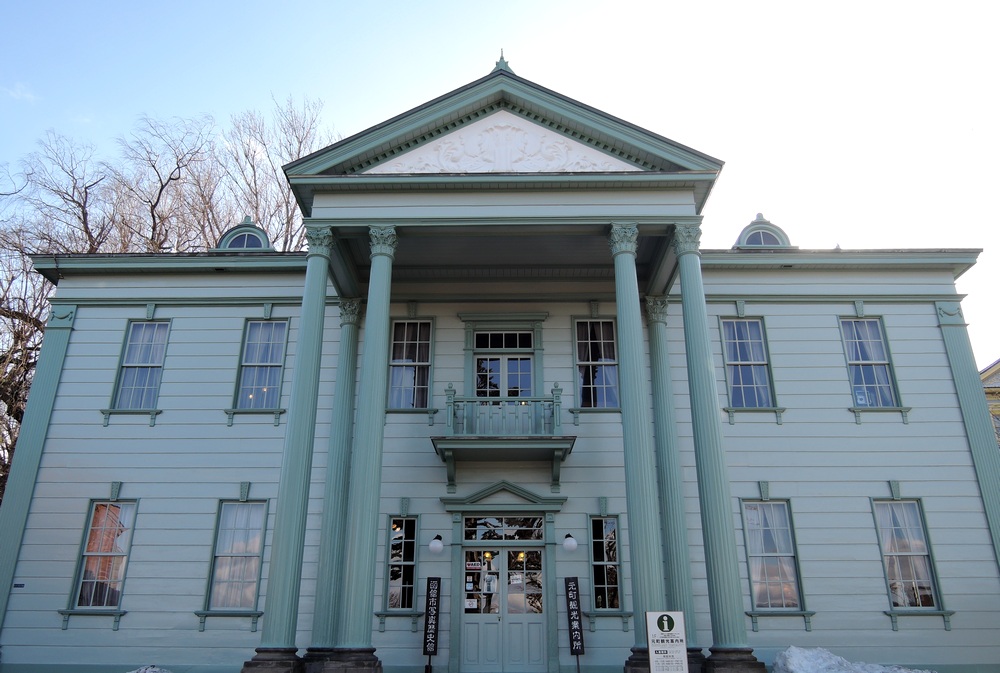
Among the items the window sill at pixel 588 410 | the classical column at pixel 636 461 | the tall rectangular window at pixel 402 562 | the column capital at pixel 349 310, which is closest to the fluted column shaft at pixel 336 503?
the column capital at pixel 349 310

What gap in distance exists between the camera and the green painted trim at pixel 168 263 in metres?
16.0

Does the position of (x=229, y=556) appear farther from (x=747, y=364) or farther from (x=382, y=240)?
(x=747, y=364)

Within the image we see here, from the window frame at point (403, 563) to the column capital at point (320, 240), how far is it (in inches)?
211

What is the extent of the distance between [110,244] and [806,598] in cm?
2426

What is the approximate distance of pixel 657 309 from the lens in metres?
15.3

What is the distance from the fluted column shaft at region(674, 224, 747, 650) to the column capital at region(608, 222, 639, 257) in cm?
80

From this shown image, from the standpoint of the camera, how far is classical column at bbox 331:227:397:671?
10.8 metres

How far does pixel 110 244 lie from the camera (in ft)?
82.9

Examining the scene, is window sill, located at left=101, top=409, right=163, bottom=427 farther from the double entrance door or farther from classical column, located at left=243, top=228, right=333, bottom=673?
the double entrance door

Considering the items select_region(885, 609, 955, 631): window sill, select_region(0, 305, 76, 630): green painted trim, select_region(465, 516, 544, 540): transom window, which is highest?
select_region(0, 305, 76, 630): green painted trim

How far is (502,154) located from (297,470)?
6752 millimetres

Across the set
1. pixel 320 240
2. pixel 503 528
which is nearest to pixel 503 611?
pixel 503 528

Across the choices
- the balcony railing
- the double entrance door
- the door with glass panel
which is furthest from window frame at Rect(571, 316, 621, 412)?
the double entrance door

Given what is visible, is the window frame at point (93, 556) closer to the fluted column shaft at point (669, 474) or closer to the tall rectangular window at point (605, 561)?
the tall rectangular window at point (605, 561)
